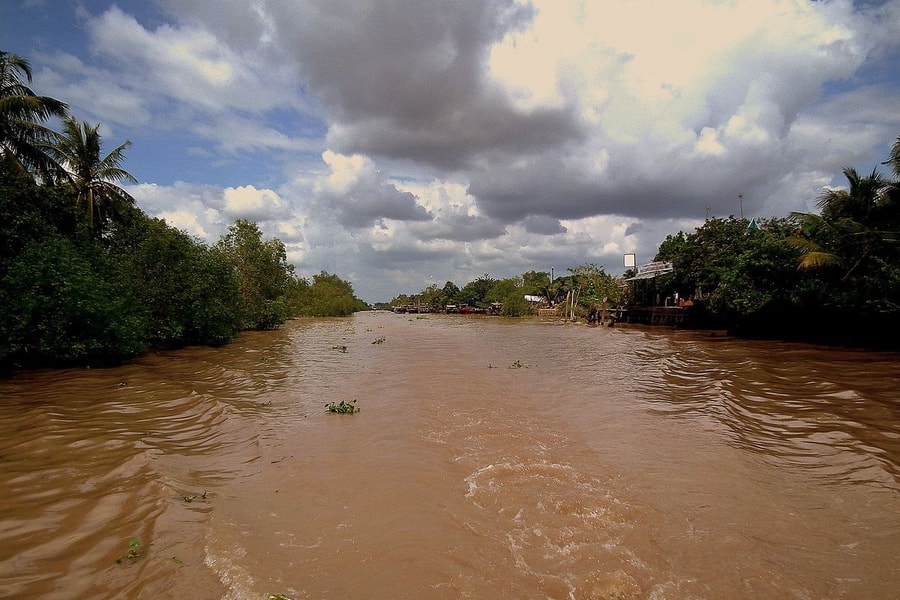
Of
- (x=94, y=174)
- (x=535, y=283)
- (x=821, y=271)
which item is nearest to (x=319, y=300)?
(x=535, y=283)

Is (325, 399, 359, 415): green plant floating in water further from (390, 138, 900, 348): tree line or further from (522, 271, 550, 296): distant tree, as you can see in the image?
(522, 271, 550, 296): distant tree

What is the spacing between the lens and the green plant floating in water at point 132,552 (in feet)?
12.2

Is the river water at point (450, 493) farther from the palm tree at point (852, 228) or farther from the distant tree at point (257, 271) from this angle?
the distant tree at point (257, 271)

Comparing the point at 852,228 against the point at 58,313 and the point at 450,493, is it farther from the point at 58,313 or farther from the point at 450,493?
the point at 58,313

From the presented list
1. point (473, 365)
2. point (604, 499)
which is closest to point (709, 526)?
point (604, 499)

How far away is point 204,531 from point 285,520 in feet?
2.34

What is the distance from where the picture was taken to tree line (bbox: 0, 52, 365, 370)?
12.0 meters

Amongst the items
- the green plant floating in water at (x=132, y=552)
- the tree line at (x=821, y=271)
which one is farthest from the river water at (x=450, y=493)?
the tree line at (x=821, y=271)

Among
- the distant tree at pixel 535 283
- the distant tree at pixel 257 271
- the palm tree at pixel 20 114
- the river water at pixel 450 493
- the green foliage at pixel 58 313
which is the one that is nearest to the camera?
the river water at pixel 450 493

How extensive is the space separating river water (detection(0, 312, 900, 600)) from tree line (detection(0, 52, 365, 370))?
2.17m

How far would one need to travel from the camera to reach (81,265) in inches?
522

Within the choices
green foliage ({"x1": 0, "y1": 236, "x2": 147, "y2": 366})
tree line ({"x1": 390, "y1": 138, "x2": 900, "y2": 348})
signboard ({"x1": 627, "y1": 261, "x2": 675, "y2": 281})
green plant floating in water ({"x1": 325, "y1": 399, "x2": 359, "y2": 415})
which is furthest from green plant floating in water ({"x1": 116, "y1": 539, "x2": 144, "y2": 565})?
signboard ({"x1": 627, "y1": 261, "x2": 675, "y2": 281})

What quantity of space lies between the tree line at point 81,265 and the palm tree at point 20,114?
3 cm

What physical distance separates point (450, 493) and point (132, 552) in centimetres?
304
